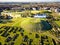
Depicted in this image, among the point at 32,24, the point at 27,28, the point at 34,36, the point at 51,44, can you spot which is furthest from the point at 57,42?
the point at 32,24

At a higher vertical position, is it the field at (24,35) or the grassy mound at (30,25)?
the field at (24,35)

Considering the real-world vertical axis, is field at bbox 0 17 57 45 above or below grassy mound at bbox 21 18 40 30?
above

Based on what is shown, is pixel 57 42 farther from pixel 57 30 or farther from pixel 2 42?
pixel 2 42

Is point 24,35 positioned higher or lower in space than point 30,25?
higher

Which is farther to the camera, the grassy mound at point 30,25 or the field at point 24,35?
the grassy mound at point 30,25

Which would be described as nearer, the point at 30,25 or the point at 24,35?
the point at 24,35

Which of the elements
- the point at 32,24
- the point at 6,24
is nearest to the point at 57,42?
the point at 32,24

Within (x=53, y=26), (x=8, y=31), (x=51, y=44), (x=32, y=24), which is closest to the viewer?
(x=51, y=44)

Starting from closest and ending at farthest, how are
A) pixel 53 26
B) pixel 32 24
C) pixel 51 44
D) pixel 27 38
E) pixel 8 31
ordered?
pixel 51 44
pixel 27 38
pixel 8 31
pixel 53 26
pixel 32 24

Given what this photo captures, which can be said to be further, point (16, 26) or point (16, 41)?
point (16, 26)

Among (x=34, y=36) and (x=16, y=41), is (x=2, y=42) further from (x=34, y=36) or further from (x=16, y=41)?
(x=34, y=36)

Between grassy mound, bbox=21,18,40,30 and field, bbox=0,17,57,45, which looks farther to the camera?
grassy mound, bbox=21,18,40,30
